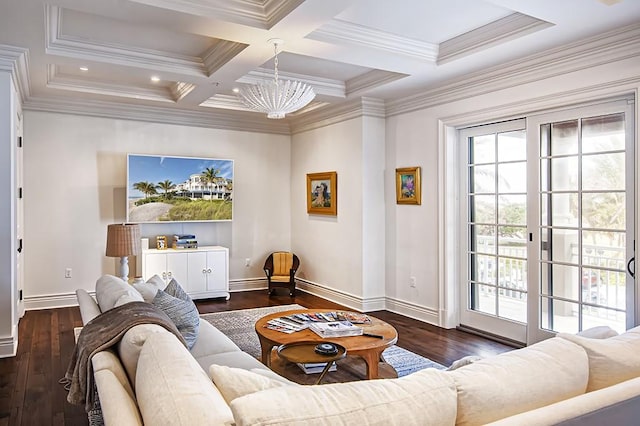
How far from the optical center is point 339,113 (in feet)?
20.3

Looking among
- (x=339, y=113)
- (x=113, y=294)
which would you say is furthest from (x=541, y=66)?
(x=113, y=294)

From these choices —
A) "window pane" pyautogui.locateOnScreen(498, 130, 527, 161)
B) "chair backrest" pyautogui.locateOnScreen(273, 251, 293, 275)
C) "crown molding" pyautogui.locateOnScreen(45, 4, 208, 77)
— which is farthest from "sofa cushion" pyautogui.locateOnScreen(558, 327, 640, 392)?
"chair backrest" pyautogui.locateOnScreen(273, 251, 293, 275)

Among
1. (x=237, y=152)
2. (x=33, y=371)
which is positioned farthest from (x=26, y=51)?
A: (x=237, y=152)

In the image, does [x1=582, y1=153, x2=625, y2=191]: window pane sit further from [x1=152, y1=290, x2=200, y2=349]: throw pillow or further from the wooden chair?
the wooden chair

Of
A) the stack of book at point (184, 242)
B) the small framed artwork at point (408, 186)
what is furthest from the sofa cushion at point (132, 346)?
the stack of book at point (184, 242)

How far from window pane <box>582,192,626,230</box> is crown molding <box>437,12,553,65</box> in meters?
1.40

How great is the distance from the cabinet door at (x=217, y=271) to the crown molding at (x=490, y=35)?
388 cm

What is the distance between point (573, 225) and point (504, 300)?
1060 millimetres

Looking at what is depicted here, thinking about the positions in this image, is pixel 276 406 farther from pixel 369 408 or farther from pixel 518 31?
pixel 518 31

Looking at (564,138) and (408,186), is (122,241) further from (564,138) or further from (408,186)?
(564,138)

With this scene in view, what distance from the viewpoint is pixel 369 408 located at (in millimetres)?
1179

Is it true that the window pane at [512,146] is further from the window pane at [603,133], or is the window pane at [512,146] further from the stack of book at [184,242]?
the stack of book at [184,242]

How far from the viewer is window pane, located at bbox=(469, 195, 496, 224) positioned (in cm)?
475

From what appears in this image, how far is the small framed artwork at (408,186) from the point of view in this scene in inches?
212
